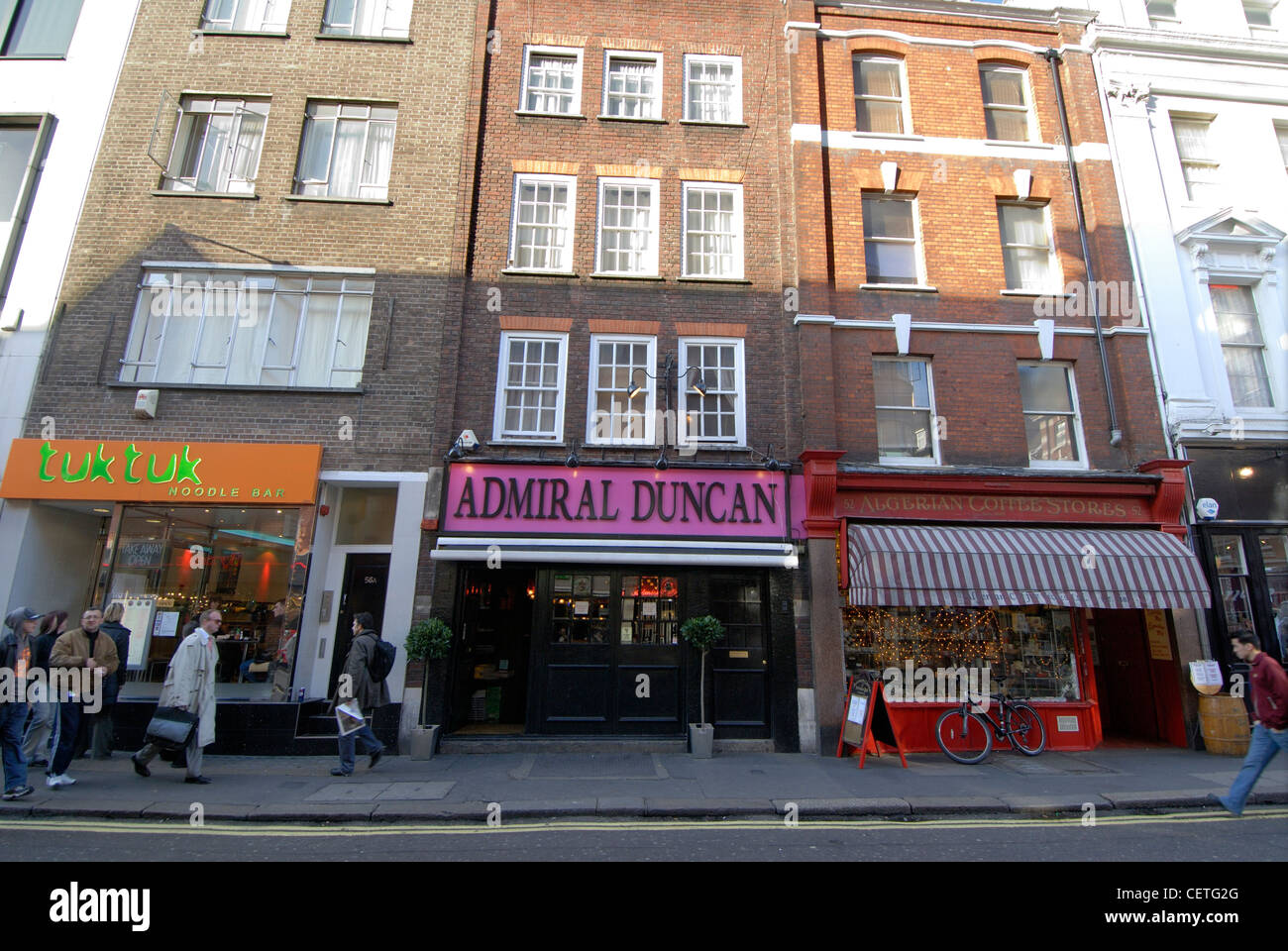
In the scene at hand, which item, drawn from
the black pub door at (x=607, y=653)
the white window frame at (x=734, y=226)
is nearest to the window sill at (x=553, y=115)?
the white window frame at (x=734, y=226)

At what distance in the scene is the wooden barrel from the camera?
32.6ft

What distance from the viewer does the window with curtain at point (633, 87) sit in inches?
520

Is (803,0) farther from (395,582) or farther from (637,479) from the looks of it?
(395,582)

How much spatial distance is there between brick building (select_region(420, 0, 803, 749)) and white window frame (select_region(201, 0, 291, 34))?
14.4 ft

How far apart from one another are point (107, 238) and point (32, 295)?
5.39ft

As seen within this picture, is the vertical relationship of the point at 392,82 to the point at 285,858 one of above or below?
above

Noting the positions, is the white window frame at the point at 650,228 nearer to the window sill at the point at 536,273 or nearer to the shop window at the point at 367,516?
the window sill at the point at 536,273

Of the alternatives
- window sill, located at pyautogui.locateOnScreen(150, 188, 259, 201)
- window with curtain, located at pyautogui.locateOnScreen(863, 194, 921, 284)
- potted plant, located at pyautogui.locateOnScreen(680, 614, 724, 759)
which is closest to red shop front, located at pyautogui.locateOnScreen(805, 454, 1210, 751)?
potted plant, located at pyautogui.locateOnScreen(680, 614, 724, 759)

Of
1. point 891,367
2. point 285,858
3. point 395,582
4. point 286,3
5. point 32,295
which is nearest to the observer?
point 285,858

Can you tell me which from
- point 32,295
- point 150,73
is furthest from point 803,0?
point 32,295

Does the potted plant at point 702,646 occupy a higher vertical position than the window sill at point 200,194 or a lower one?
lower

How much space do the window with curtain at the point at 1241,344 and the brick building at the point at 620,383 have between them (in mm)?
8998

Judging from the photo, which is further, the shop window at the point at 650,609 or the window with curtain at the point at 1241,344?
the window with curtain at the point at 1241,344
